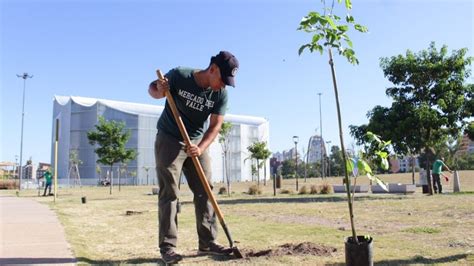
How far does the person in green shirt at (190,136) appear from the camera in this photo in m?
4.17

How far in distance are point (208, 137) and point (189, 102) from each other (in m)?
0.39

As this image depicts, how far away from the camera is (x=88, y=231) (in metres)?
6.86

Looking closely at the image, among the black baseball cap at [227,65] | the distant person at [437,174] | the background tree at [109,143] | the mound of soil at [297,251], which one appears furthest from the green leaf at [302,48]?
the background tree at [109,143]

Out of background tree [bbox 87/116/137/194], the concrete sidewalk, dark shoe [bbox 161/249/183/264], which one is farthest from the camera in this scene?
background tree [bbox 87/116/137/194]

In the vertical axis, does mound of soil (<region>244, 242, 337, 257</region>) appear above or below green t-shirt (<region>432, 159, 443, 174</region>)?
below

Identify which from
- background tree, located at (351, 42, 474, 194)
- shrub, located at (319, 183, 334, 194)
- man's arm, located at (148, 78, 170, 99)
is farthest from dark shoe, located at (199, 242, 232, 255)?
shrub, located at (319, 183, 334, 194)

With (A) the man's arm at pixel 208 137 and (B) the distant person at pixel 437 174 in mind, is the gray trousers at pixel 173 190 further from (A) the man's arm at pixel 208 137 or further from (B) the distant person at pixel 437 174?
→ (B) the distant person at pixel 437 174

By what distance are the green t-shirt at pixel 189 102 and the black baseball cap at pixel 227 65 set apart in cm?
30

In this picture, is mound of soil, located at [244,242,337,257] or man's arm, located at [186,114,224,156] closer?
man's arm, located at [186,114,224,156]

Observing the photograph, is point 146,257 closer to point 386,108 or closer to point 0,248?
point 0,248

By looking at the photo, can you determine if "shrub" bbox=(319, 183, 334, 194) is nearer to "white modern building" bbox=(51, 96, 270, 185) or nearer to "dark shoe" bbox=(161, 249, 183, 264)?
"dark shoe" bbox=(161, 249, 183, 264)

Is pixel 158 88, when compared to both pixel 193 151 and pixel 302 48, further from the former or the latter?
pixel 302 48

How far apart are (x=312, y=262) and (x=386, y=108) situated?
14097 millimetres

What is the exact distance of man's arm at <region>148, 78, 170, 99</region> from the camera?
14.0ft
